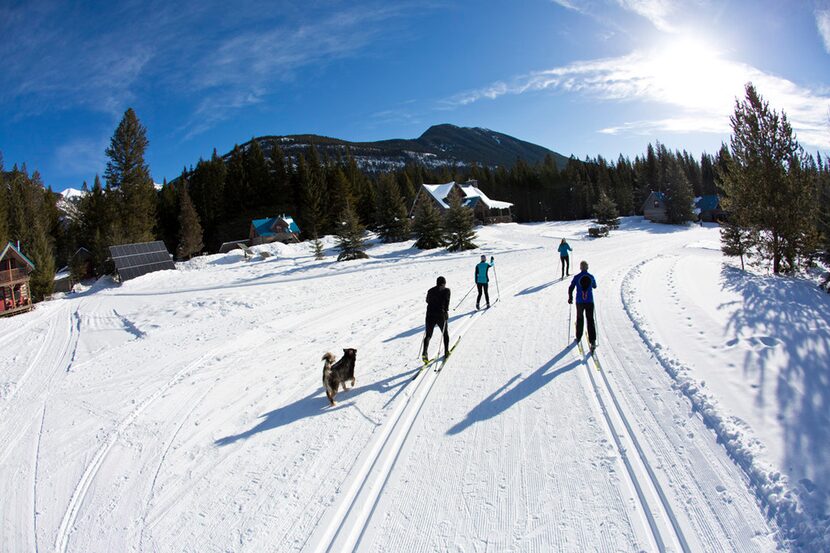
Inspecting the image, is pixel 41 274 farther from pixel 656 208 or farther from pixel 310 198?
pixel 656 208

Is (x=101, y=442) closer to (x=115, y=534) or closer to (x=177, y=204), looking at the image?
(x=115, y=534)

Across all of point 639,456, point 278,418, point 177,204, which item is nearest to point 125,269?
point 278,418

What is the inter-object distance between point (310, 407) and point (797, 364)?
8458mm

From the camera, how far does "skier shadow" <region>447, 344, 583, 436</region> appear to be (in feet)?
18.5

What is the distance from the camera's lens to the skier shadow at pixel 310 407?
19.7 feet

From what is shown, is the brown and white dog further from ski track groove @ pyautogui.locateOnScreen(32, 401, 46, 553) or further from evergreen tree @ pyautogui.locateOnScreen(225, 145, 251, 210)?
evergreen tree @ pyautogui.locateOnScreen(225, 145, 251, 210)

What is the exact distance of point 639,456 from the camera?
4.50 m

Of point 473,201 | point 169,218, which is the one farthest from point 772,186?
point 169,218

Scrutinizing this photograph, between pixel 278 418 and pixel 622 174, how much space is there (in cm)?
9659

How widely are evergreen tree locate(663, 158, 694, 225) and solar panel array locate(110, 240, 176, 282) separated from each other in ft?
205

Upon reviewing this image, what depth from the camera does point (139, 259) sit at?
102 feet

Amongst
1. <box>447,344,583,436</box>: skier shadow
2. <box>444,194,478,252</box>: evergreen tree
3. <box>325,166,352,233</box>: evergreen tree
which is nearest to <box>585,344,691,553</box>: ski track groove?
<box>447,344,583,436</box>: skier shadow

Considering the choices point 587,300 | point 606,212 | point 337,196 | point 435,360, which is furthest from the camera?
point 337,196

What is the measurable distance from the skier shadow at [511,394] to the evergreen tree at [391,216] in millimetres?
33390
